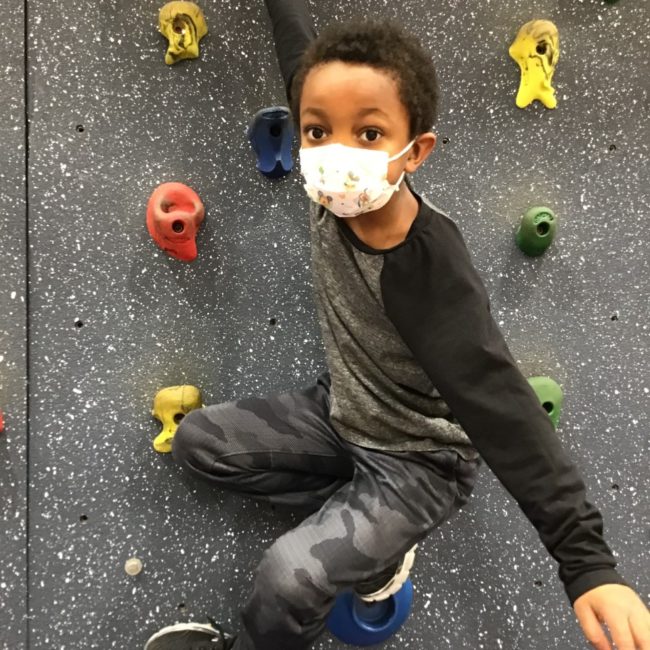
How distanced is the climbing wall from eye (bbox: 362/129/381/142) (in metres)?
0.31

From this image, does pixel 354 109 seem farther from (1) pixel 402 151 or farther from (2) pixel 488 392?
(2) pixel 488 392

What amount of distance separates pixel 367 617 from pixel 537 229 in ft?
1.84

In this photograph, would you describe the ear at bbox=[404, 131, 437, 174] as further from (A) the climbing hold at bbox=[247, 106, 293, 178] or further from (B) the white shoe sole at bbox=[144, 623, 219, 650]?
(B) the white shoe sole at bbox=[144, 623, 219, 650]

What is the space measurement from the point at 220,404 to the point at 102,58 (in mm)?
456

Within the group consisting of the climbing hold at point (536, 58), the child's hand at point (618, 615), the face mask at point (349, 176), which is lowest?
the child's hand at point (618, 615)

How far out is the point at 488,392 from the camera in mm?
580

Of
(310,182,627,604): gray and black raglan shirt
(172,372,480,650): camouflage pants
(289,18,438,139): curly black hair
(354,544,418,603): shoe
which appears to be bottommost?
(354,544,418,603): shoe

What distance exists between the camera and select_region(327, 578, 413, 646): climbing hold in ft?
2.83

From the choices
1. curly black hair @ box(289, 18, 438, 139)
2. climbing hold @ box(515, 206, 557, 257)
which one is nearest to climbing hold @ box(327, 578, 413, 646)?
climbing hold @ box(515, 206, 557, 257)

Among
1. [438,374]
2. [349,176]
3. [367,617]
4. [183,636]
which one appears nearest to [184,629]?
[183,636]

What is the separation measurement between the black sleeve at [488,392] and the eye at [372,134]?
0.10 metres

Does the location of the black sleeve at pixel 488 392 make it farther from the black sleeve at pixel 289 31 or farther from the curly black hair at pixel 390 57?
the black sleeve at pixel 289 31

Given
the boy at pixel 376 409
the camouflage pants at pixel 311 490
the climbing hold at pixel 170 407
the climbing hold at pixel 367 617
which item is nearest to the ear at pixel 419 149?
the boy at pixel 376 409

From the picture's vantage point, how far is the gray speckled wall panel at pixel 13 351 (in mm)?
812
